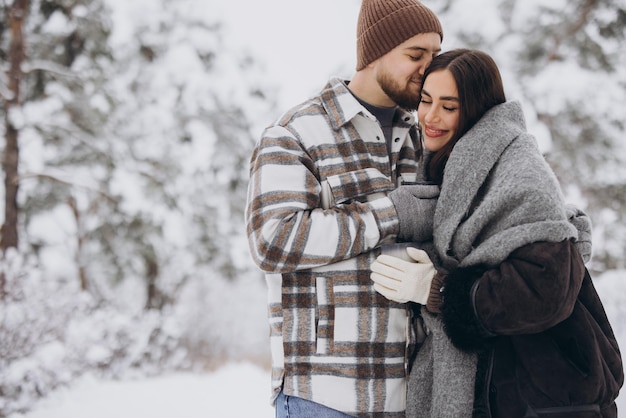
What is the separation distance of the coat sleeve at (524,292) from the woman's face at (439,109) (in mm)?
493

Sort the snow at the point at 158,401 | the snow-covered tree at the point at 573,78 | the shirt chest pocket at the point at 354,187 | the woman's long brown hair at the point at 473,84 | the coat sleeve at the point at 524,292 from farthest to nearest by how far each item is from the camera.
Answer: the snow-covered tree at the point at 573,78 → the snow at the point at 158,401 → the shirt chest pocket at the point at 354,187 → the woman's long brown hair at the point at 473,84 → the coat sleeve at the point at 524,292

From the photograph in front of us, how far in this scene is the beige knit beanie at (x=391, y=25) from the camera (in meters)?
2.13

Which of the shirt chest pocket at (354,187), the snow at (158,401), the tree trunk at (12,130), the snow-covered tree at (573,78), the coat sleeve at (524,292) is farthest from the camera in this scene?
the snow-covered tree at (573,78)

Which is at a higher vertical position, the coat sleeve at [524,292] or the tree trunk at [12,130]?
the tree trunk at [12,130]

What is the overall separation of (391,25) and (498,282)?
1.07 m

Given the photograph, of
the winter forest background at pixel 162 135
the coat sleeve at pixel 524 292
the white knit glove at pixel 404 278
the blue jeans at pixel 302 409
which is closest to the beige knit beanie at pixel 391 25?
the white knit glove at pixel 404 278

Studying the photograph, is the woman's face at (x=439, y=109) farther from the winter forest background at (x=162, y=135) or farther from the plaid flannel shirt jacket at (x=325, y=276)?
the winter forest background at (x=162, y=135)

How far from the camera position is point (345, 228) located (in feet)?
5.83

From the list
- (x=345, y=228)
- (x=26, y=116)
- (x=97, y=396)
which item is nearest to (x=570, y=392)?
(x=345, y=228)

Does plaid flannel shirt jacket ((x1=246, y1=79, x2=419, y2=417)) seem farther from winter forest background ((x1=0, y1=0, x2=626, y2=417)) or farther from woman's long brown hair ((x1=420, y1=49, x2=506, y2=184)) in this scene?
winter forest background ((x1=0, y1=0, x2=626, y2=417))

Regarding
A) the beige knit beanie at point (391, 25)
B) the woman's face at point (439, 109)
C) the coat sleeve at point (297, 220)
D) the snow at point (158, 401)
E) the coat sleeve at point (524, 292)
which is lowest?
the snow at point (158, 401)

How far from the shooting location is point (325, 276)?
185 cm

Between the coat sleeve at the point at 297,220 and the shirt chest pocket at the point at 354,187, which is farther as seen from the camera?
the shirt chest pocket at the point at 354,187

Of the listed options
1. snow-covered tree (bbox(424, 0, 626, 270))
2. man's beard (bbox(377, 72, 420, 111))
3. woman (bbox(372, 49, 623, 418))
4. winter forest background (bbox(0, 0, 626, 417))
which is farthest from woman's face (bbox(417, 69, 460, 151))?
snow-covered tree (bbox(424, 0, 626, 270))
